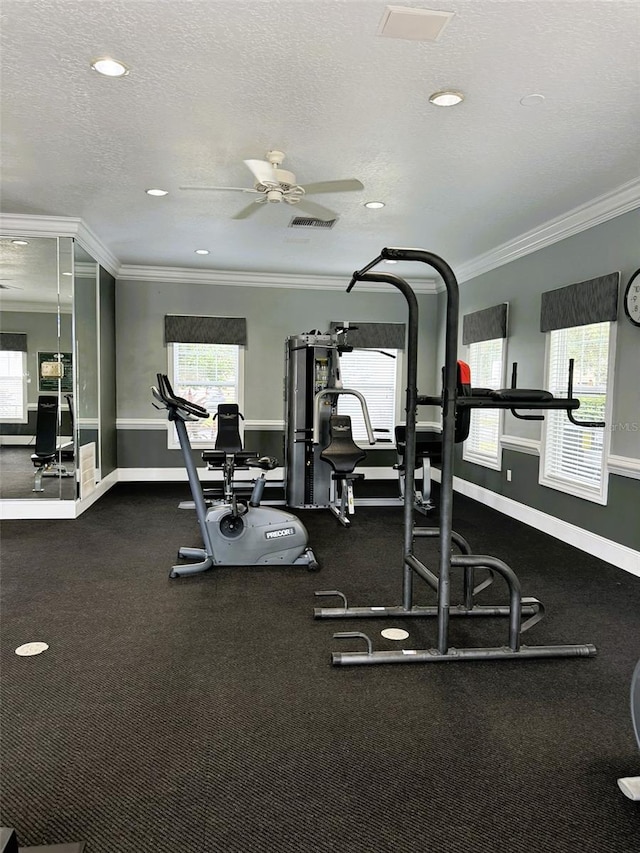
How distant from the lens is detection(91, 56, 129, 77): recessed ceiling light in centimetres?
248

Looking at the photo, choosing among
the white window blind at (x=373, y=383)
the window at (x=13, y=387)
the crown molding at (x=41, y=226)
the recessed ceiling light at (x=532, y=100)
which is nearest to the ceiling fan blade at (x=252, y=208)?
the recessed ceiling light at (x=532, y=100)

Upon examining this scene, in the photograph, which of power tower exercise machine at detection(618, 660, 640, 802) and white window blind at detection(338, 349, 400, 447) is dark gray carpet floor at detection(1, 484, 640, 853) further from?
white window blind at detection(338, 349, 400, 447)

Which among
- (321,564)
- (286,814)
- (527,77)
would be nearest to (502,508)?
(321,564)

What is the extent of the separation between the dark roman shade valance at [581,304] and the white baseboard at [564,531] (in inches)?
63.3

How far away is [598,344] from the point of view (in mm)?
4371

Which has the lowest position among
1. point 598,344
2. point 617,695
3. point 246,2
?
point 617,695

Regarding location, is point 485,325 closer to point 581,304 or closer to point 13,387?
point 581,304

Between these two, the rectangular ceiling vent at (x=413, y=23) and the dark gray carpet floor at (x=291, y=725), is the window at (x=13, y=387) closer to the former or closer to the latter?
the dark gray carpet floor at (x=291, y=725)

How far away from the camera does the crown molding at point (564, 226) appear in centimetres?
396

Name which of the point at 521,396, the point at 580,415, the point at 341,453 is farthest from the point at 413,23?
the point at 341,453

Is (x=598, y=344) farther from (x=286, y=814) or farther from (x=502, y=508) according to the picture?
(x=286, y=814)

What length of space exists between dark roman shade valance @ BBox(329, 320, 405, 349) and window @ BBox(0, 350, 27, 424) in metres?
3.73

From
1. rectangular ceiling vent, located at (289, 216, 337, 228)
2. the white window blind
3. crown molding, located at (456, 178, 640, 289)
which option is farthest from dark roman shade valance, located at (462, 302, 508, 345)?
rectangular ceiling vent, located at (289, 216, 337, 228)

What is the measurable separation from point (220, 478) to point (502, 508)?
11.4ft
